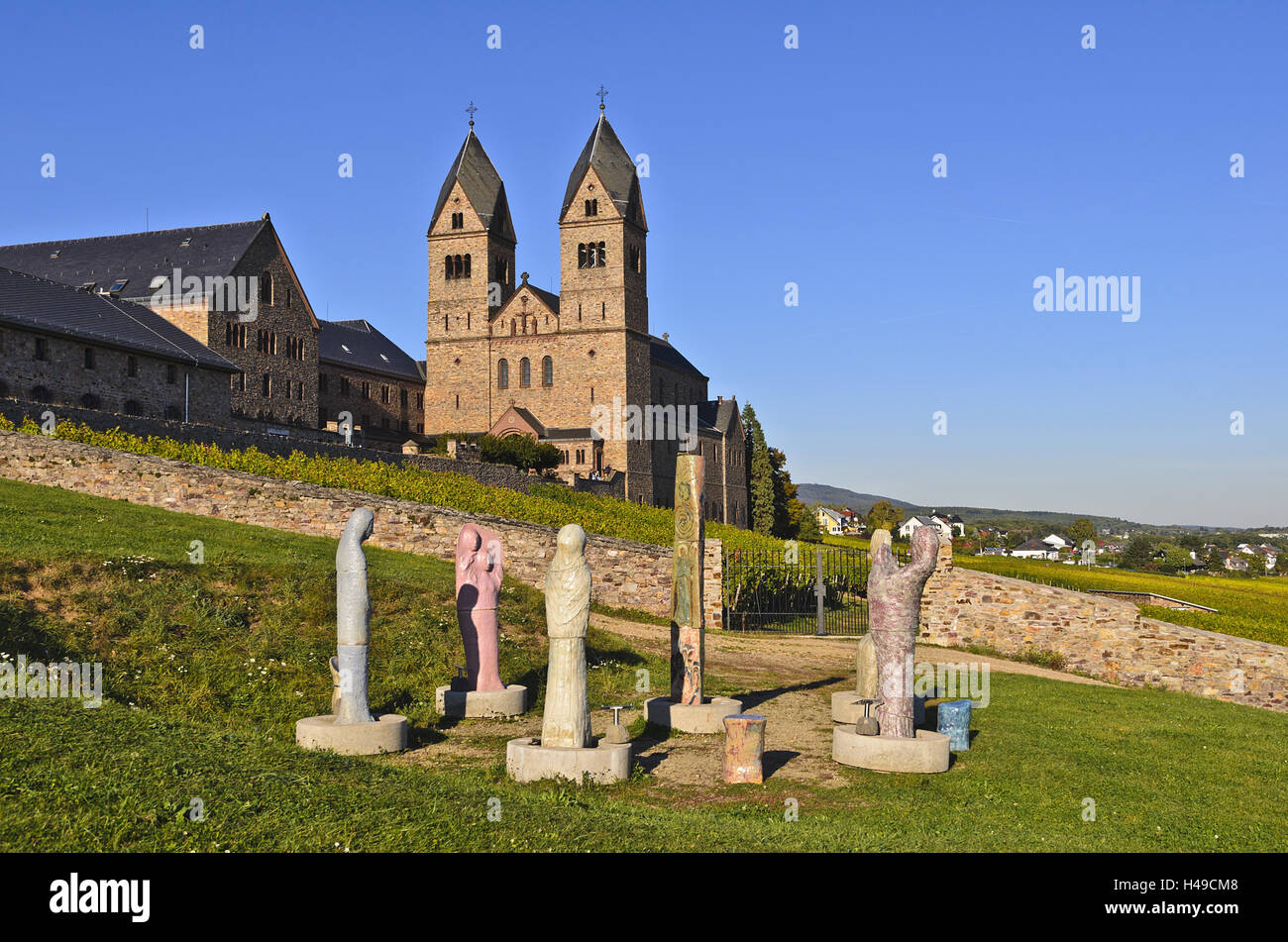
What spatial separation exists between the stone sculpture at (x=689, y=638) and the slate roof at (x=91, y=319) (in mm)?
28887

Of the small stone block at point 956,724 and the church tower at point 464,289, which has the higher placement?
the church tower at point 464,289

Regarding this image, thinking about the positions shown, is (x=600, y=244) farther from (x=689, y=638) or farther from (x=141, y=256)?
(x=689, y=638)

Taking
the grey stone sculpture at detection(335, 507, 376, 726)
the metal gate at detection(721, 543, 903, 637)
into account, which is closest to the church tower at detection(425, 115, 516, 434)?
the metal gate at detection(721, 543, 903, 637)

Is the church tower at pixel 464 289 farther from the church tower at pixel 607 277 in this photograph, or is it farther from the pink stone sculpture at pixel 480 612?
the pink stone sculpture at pixel 480 612

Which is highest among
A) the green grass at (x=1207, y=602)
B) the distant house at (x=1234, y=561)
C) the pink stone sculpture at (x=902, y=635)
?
the pink stone sculpture at (x=902, y=635)

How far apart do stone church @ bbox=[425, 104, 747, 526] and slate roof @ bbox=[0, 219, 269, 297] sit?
69.7ft

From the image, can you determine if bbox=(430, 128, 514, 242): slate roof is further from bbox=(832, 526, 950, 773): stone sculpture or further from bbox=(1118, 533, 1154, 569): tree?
bbox=(832, 526, 950, 773): stone sculpture

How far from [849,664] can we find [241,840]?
1476 centimetres

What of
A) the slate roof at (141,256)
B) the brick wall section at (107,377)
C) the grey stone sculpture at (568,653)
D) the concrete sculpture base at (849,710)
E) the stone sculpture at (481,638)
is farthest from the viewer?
the slate roof at (141,256)

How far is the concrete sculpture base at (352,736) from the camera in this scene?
34.3 ft

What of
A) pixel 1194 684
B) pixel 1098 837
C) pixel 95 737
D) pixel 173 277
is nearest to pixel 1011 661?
pixel 1194 684

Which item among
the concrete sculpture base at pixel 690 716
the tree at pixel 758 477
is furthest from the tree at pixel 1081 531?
the concrete sculpture base at pixel 690 716

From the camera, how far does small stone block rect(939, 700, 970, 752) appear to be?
11.9m
